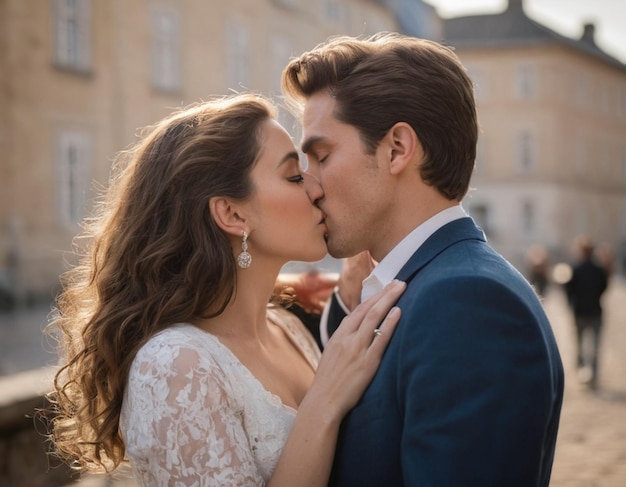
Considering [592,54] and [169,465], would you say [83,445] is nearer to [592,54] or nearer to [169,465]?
[169,465]

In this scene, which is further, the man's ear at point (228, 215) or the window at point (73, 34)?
the window at point (73, 34)

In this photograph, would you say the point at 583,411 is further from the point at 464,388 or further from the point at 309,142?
the point at 464,388

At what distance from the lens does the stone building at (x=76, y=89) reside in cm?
1797

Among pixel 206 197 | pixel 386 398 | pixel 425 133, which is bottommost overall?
pixel 386 398

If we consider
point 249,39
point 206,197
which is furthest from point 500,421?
point 249,39

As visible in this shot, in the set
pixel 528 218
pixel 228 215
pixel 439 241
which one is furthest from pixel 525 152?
pixel 439 241

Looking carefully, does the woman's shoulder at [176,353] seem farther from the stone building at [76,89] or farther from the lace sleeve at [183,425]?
the stone building at [76,89]

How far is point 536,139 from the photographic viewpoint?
5031 cm

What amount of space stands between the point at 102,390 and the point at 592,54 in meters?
53.9

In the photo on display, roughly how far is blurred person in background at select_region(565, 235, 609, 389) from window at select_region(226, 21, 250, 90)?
14889mm

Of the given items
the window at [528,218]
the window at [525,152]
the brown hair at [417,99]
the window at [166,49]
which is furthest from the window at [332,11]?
the brown hair at [417,99]

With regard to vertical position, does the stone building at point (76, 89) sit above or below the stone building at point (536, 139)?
above

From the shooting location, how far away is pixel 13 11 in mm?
17906

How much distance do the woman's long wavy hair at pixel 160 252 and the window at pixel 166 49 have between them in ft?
63.9
